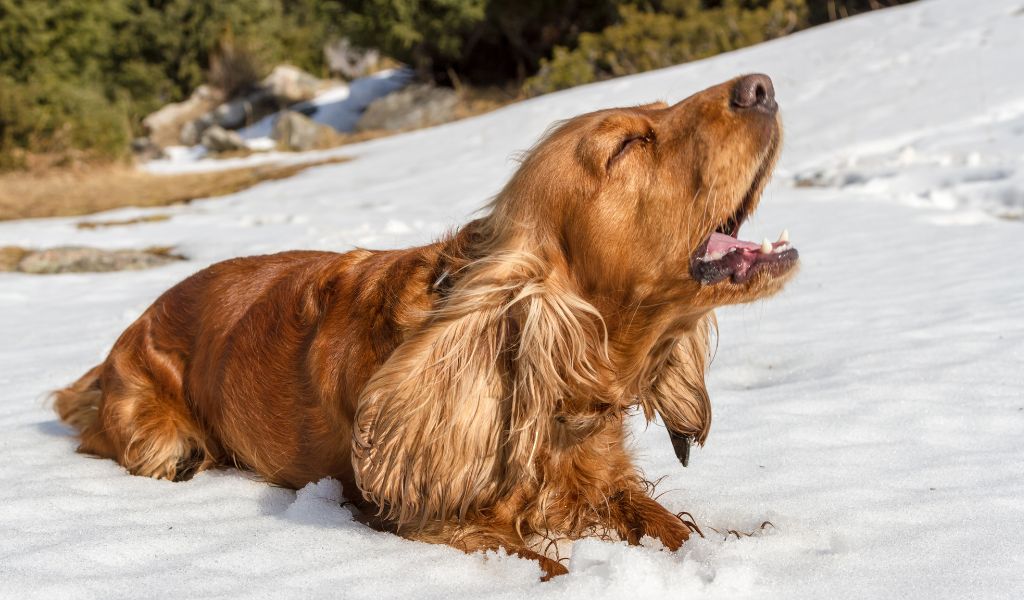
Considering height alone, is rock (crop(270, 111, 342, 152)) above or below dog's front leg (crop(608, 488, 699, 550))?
below

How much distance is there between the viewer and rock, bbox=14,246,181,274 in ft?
24.7

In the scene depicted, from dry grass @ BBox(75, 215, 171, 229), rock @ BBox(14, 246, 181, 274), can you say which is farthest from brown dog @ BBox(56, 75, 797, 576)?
dry grass @ BBox(75, 215, 171, 229)

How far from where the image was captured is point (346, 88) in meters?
25.4

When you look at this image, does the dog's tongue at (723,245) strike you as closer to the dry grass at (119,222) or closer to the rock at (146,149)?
the dry grass at (119,222)

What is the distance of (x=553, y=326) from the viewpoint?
7.91 ft

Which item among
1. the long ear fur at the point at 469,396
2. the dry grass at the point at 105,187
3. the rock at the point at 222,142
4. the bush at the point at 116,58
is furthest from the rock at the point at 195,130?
the long ear fur at the point at 469,396

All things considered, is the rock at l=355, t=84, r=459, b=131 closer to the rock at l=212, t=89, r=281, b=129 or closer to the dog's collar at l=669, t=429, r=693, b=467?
the rock at l=212, t=89, r=281, b=129

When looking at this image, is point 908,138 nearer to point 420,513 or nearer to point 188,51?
point 420,513

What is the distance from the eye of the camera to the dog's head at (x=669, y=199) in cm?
242

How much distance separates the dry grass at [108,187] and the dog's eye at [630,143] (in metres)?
10.8

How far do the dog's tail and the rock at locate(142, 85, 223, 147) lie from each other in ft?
69.1

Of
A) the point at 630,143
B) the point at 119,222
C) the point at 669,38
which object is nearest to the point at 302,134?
the point at 669,38

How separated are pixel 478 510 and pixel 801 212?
5.63 metres

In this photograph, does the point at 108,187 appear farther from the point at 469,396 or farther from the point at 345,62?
the point at 345,62
